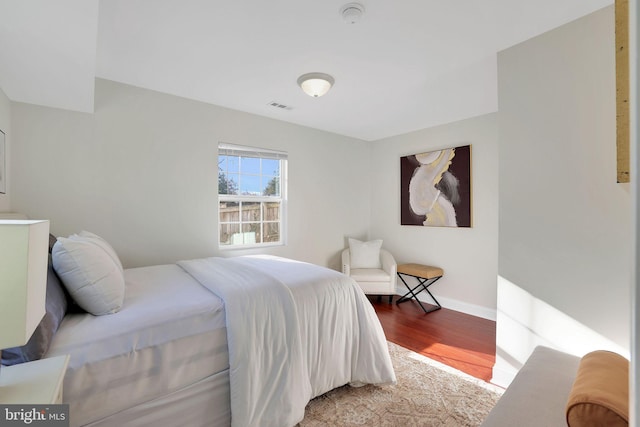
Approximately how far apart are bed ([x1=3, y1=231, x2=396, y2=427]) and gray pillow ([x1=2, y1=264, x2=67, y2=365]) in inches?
2.0

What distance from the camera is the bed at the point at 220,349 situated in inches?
50.7

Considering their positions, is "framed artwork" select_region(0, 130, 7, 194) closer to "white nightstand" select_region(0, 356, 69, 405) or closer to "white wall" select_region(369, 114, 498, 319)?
"white nightstand" select_region(0, 356, 69, 405)

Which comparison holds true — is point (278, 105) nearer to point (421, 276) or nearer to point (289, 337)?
point (289, 337)

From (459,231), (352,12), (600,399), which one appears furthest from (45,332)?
(459,231)

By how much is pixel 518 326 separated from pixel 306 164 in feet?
9.29

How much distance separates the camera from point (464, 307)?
11.9ft

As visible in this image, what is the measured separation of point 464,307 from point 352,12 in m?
3.42

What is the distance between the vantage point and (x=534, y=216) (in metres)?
1.97

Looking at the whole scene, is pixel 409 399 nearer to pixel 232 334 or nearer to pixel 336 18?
pixel 232 334

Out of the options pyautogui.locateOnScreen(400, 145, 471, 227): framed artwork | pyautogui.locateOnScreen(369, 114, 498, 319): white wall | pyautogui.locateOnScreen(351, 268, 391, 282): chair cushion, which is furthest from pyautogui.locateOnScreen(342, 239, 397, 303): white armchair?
pyautogui.locateOnScreen(400, 145, 471, 227): framed artwork

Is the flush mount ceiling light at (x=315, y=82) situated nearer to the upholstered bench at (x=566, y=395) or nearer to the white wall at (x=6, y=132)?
the white wall at (x=6, y=132)

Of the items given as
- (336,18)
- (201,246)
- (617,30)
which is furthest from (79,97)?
(617,30)

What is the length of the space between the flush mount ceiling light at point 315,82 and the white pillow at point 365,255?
230cm

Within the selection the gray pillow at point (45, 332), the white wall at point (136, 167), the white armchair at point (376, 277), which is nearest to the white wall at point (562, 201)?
the white armchair at point (376, 277)
